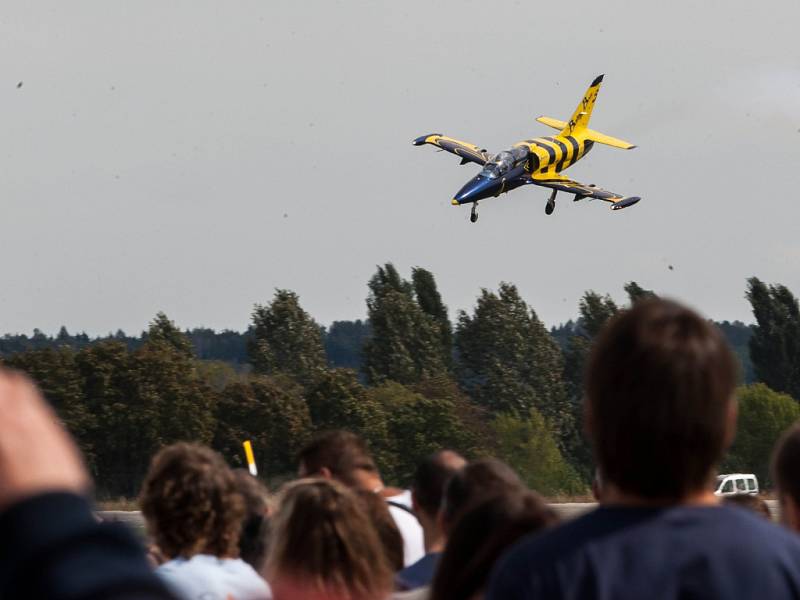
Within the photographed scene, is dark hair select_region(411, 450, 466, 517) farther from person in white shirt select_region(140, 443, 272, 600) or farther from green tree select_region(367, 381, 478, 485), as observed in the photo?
green tree select_region(367, 381, 478, 485)

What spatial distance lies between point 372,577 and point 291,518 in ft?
1.24

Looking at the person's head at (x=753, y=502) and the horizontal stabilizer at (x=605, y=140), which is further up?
the horizontal stabilizer at (x=605, y=140)

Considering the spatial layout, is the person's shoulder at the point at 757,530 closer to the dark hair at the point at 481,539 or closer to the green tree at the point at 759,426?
the dark hair at the point at 481,539

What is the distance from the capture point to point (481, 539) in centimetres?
424

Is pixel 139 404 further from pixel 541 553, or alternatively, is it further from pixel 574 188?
pixel 541 553

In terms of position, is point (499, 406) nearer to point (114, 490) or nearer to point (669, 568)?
point (114, 490)

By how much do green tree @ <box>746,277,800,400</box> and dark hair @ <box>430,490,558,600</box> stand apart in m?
111

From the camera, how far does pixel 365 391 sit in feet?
343

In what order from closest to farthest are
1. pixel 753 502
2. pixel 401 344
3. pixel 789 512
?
pixel 789 512 < pixel 753 502 < pixel 401 344

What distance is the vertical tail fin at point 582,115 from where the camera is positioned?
2798 inches

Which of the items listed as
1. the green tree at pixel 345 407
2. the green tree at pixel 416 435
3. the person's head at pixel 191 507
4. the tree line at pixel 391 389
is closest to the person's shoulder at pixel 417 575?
the person's head at pixel 191 507

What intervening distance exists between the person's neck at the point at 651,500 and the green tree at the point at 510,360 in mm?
116930

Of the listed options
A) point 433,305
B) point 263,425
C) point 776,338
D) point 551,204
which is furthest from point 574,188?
point 433,305

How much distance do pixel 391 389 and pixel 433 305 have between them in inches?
850
